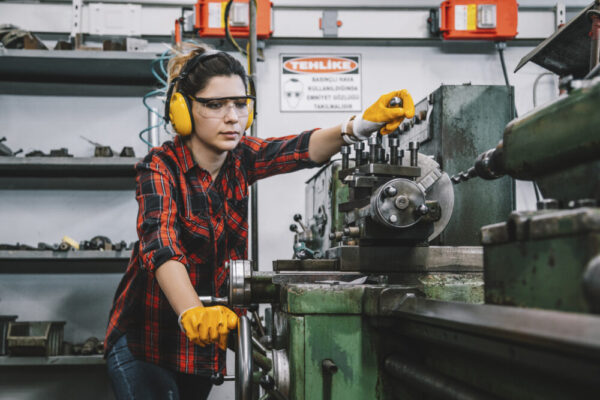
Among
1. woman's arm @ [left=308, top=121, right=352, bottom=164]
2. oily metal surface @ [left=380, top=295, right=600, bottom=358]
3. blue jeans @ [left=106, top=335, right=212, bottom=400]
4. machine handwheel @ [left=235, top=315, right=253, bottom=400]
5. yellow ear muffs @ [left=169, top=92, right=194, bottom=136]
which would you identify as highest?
yellow ear muffs @ [left=169, top=92, right=194, bottom=136]

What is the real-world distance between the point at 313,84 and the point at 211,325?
187 cm

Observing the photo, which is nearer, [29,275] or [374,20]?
[29,275]

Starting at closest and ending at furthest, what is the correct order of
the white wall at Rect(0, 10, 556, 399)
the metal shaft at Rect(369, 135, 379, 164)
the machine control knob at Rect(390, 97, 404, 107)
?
the metal shaft at Rect(369, 135, 379, 164) → the machine control knob at Rect(390, 97, 404, 107) → the white wall at Rect(0, 10, 556, 399)

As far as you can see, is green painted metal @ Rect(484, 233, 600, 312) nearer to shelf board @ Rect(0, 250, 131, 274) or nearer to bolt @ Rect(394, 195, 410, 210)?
bolt @ Rect(394, 195, 410, 210)

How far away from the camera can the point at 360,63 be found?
9.02 feet

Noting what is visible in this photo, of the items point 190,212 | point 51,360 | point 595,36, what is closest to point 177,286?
point 190,212

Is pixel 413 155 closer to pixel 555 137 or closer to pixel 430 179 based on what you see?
pixel 430 179

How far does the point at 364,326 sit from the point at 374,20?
2188 millimetres

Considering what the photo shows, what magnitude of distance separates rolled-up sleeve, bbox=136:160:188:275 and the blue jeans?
28 centimetres

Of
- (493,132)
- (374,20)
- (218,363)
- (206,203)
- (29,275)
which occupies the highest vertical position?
(374,20)

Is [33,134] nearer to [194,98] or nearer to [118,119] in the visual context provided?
[118,119]

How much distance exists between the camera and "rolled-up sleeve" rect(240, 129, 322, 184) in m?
1.62

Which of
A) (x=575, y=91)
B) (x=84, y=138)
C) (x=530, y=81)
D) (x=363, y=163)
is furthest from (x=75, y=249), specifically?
(x=530, y=81)

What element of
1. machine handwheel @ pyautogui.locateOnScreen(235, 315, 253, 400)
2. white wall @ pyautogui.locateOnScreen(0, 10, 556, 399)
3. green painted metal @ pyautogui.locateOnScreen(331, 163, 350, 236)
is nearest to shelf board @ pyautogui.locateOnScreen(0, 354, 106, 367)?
white wall @ pyautogui.locateOnScreen(0, 10, 556, 399)
